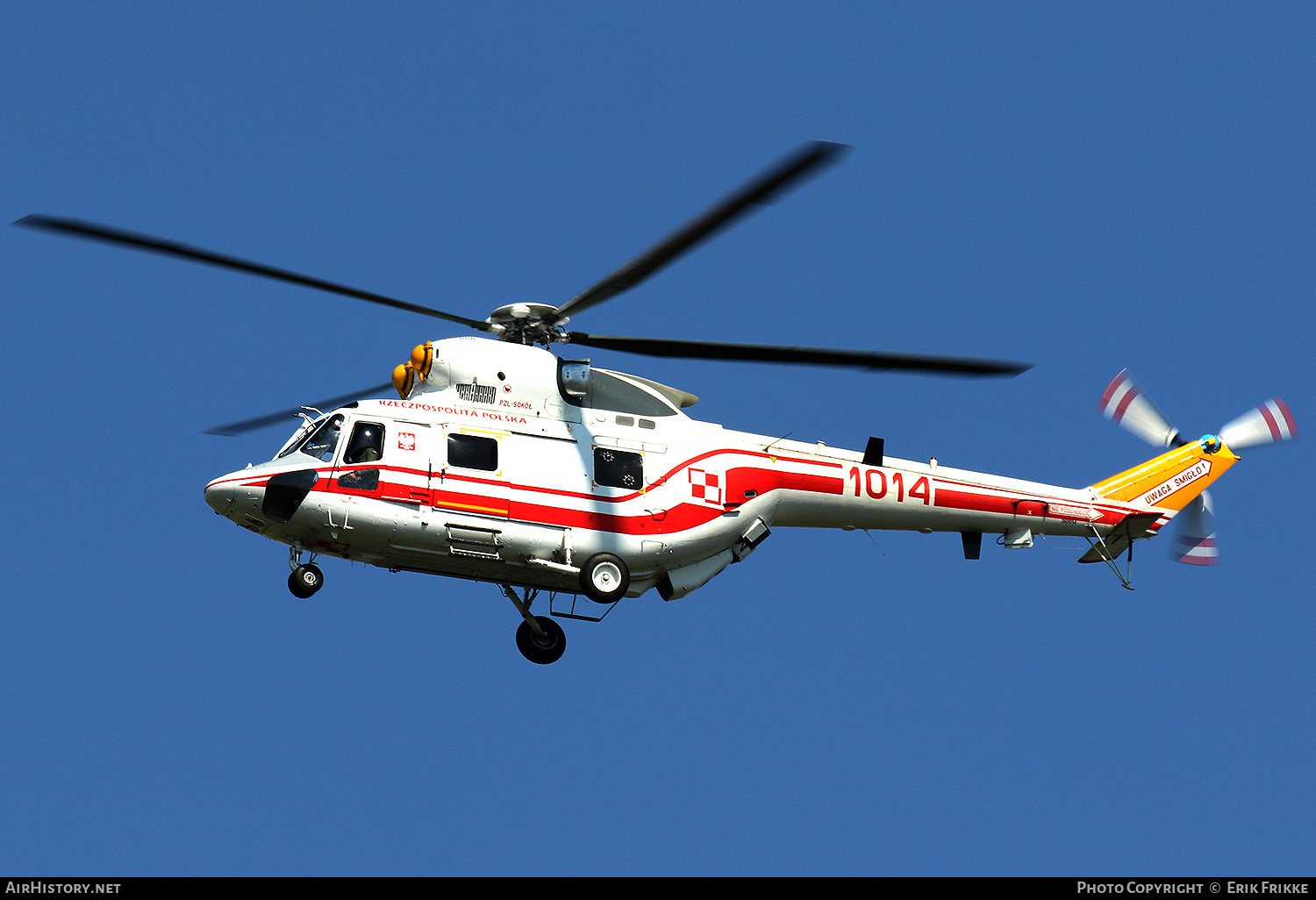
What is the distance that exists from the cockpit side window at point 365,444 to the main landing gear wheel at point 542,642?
3.49 meters

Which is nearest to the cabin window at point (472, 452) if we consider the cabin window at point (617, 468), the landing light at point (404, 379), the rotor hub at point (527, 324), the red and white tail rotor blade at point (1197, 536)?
the landing light at point (404, 379)

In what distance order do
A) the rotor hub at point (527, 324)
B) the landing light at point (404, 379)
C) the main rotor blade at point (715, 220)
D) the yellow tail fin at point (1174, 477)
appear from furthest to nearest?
the yellow tail fin at point (1174, 477) < the landing light at point (404, 379) < the rotor hub at point (527, 324) < the main rotor blade at point (715, 220)

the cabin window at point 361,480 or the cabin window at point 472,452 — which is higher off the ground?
the cabin window at point 472,452

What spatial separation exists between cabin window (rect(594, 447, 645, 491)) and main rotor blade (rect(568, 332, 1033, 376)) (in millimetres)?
1852

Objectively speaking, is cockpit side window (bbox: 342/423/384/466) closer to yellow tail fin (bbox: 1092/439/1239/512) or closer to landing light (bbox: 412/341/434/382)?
landing light (bbox: 412/341/434/382)

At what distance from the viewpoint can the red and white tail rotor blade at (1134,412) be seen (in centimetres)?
2466

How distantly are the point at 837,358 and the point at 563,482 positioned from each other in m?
4.32

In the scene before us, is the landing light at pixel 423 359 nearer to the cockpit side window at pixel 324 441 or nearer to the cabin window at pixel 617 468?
the cockpit side window at pixel 324 441

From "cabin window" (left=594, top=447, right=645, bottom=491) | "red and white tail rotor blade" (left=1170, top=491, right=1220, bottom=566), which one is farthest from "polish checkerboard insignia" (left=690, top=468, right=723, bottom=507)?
"red and white tail rotor blade" (left=1170, top=491, right=1220, bottom=566)

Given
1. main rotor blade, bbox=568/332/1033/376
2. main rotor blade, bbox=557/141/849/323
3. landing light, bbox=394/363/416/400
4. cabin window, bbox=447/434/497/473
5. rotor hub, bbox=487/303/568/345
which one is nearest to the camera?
main rotor blade, bbox=557/141/849/323

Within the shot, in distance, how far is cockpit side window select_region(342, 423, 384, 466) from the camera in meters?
19.5

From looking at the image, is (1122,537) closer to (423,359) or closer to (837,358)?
(837,358)
